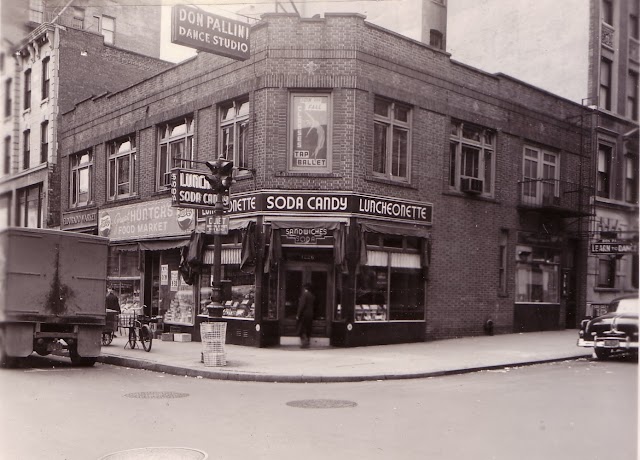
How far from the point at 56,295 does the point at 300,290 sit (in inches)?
256

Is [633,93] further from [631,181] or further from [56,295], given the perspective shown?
[56,295]

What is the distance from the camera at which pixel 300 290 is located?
59.1ft

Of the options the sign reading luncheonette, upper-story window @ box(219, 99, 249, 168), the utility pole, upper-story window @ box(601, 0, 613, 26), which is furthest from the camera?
upper-story window @ box(219, 99, 249, 168)

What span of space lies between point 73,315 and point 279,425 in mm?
7387

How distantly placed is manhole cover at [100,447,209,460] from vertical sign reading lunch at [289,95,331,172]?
11.8m

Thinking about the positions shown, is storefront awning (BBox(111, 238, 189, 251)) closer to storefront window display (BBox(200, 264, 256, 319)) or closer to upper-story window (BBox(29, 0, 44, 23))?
storefront window display (BBox(200, 264, 256, 319))

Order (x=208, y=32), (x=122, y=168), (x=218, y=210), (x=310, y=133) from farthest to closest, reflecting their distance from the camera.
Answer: (x=122, y=168) < (x=310, y=133) < (x=218, y=210) < (x=208, y=32)

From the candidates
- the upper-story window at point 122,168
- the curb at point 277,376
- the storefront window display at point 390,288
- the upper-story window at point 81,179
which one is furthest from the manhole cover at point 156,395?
the upper-story window at point 81,179

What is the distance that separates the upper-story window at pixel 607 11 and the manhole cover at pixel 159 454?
16.2 feet

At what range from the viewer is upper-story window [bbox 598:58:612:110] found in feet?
18.9

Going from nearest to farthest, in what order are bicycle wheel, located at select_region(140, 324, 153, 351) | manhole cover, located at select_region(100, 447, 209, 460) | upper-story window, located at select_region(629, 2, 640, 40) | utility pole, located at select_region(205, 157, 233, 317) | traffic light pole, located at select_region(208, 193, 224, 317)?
1. upper-story window, located at select_region(629, 2, 640, 40)
2. manhole cover, located at select_region(100, 447, 209, 460)
3. traffic light pole, located at select_region(208, 193, 224, 317)
4. utility pole, located at select_region(205, 157, 233, 317)
5. bicycle wheel, located at select_region(140, 324, 153, 351)

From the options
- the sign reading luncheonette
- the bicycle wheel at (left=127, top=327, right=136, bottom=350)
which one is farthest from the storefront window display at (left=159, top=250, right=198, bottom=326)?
the sign reading luncheonette

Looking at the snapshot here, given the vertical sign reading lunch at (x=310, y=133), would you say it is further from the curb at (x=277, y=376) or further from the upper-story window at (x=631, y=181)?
the upper-story window at (x=631, y=181)

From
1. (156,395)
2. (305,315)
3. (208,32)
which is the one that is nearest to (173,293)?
(305,315)
